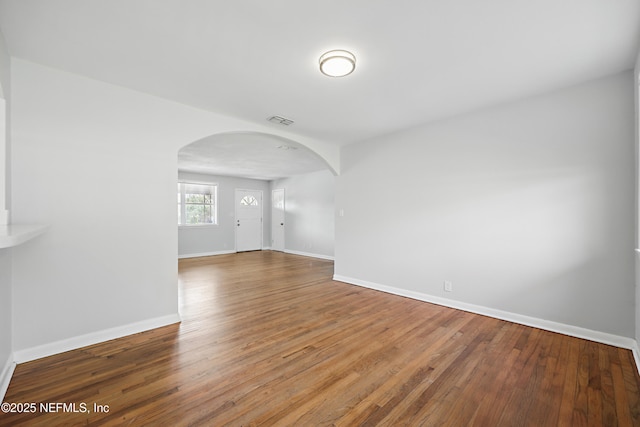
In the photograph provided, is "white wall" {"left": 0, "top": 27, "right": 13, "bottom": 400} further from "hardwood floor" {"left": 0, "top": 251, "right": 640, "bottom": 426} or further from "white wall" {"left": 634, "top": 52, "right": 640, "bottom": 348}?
"white wall" {"left": 634, "top": 52, "right": 640, "bottom": 348}

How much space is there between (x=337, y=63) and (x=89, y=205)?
103 inches

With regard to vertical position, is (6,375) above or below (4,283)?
below

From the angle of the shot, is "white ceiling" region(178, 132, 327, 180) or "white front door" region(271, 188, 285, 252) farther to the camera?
"white front door" region(271, 188, 285, 252)

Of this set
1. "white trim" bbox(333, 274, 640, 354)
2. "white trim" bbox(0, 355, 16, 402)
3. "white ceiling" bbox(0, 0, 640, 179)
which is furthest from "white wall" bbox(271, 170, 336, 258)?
"white trim" bbox(0, 355, 16, 402)

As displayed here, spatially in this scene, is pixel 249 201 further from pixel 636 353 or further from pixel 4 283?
pixel 636 353

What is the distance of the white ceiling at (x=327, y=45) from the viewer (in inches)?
66.6

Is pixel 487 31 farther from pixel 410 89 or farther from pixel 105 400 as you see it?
pixel 105 400

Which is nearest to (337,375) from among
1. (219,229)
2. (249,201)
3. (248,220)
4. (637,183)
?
(637,183)

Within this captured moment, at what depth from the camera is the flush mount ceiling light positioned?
2.12 m

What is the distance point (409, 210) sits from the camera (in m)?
3.96

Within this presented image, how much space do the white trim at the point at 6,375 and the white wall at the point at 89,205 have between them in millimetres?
119

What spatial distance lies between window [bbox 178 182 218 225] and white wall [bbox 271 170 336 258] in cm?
220

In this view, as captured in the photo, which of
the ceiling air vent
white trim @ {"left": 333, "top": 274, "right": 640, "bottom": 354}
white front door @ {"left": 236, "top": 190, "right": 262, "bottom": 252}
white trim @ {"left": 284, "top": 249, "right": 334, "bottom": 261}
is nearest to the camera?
white trim @ {"left": 333, "top": 274, "right": 640, "bottom": 354}

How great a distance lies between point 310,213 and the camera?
26.4ft
